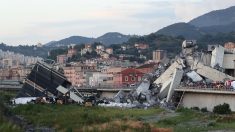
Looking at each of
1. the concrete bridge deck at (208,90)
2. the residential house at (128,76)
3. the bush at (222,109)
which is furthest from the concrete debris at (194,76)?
the residential house at (128,76)

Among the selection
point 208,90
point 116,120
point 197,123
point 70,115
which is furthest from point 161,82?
point 197,123

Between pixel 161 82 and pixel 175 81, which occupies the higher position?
pixel 175 81

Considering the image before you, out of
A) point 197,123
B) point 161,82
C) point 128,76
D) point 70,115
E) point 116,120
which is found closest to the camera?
point 197,123

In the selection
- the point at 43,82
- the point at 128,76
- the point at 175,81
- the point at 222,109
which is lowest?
the point at 128,76

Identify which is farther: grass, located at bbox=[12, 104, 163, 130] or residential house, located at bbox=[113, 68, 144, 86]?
residential house, located at bbox=[113, 68, 144, 86]

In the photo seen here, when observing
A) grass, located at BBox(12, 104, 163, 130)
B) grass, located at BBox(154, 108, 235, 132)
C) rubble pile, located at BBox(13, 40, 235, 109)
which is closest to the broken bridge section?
rubble pile, located at BBox(13, 40, 235, 109)

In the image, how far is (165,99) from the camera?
207ft

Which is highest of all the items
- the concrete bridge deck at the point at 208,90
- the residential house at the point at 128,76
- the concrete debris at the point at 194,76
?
the concrete debris at the point at 194,76

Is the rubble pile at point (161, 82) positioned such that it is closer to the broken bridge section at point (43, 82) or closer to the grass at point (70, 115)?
the broken bridge section at point (43, 82)

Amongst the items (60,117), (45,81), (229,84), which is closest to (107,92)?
(45,81)

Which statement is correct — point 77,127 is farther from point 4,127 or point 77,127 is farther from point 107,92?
point 107,92

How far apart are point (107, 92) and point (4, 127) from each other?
138ft

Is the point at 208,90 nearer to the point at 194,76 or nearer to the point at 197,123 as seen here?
the point at 194,76

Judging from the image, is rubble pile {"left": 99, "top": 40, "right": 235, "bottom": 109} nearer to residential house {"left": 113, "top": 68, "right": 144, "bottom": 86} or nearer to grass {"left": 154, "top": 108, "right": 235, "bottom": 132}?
grass {"left": 154, "top": 108, "right": 235, "bottom": 132}
